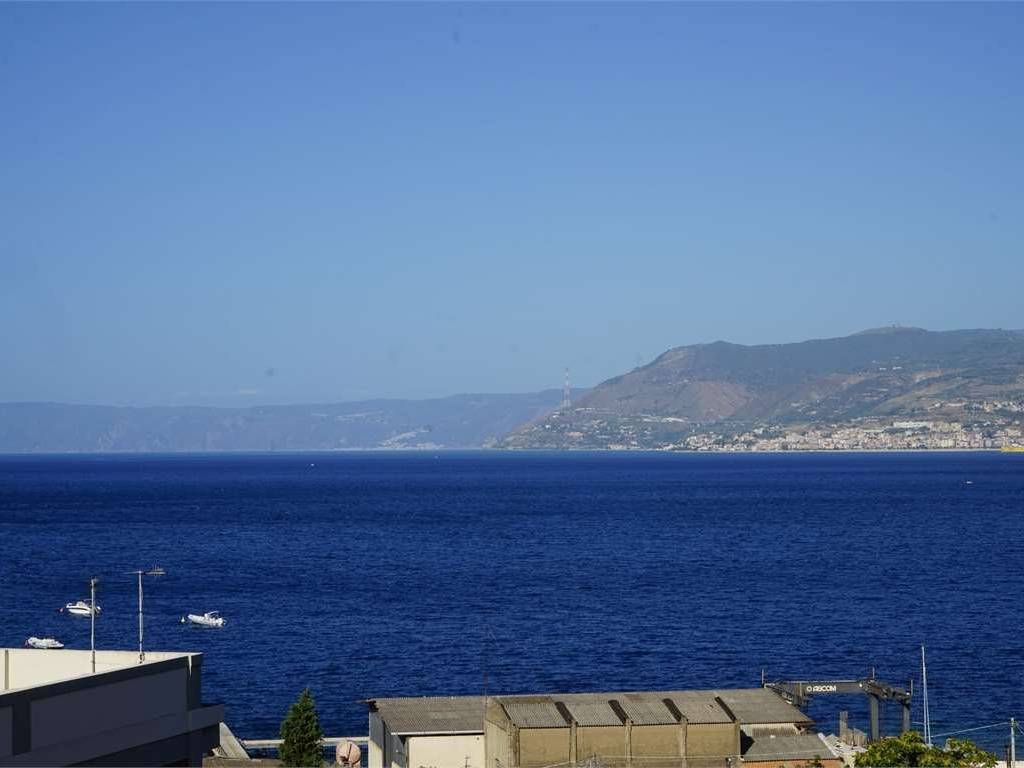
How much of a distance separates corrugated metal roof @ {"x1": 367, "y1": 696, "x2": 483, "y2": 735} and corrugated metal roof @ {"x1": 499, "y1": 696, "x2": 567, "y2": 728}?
1837 mm

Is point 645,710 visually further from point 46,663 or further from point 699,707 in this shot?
point 46,663

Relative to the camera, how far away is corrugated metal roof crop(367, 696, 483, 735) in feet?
128

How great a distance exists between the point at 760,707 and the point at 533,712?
773 cm

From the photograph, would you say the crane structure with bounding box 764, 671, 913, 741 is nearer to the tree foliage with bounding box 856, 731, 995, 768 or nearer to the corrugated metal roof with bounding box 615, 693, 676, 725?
the corrugated metal roof with bounding box 615, 693, 676, 725

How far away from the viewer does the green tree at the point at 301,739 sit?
37.2 meters

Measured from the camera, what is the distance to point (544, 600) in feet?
277

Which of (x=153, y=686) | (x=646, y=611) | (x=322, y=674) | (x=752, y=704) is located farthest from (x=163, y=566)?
(x=153, y=686)

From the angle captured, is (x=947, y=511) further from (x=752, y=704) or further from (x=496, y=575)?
(x=752, y=704)

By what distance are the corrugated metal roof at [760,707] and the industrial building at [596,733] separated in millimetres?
43

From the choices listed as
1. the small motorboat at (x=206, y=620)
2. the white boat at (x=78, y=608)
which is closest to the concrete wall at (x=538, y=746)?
the small motorboat at (x=206, y=620)

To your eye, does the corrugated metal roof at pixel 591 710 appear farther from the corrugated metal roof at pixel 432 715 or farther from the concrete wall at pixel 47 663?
the concrete wall at pixel 47 663

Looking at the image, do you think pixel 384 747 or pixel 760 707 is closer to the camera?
pixel 384 747

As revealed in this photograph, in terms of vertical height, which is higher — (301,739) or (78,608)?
(301,739)

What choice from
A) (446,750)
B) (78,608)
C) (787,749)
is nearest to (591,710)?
(446,750)
